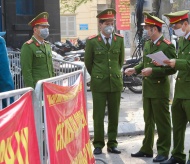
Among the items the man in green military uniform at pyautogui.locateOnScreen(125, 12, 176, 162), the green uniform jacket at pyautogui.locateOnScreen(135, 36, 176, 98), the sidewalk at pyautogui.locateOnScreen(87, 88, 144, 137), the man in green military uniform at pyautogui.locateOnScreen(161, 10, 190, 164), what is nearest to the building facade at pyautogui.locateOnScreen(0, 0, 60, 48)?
the sidewalk at pyautogui.locateOnScreen(87, 88, 144, 137)

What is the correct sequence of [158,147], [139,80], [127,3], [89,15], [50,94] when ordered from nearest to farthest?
[50,94], [158,147], [139,80], [127,3], [89,15]

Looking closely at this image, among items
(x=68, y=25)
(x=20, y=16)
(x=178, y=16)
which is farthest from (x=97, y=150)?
(x=68, y=25)

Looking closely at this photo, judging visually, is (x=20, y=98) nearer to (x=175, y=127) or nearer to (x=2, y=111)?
(x=2, y=111)

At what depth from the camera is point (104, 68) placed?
24.2 feet

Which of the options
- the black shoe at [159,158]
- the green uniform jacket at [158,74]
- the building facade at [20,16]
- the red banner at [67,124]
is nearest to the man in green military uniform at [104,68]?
the green uniform jacket at [158,74]

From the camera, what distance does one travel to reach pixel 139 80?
13547 mm

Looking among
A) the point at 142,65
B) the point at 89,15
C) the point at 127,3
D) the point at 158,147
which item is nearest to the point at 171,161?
the point at 158,147

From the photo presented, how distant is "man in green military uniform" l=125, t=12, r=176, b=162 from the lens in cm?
680

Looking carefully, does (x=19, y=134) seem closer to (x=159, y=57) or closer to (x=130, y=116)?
(x=159, y=57)

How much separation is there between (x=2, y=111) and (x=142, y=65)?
4.03m

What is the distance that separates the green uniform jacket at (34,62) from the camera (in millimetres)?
6995

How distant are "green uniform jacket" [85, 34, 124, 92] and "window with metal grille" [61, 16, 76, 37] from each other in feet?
118

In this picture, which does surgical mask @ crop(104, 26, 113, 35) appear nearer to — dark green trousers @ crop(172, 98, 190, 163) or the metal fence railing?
the metal fence railing

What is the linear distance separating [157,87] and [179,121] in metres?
0.57
